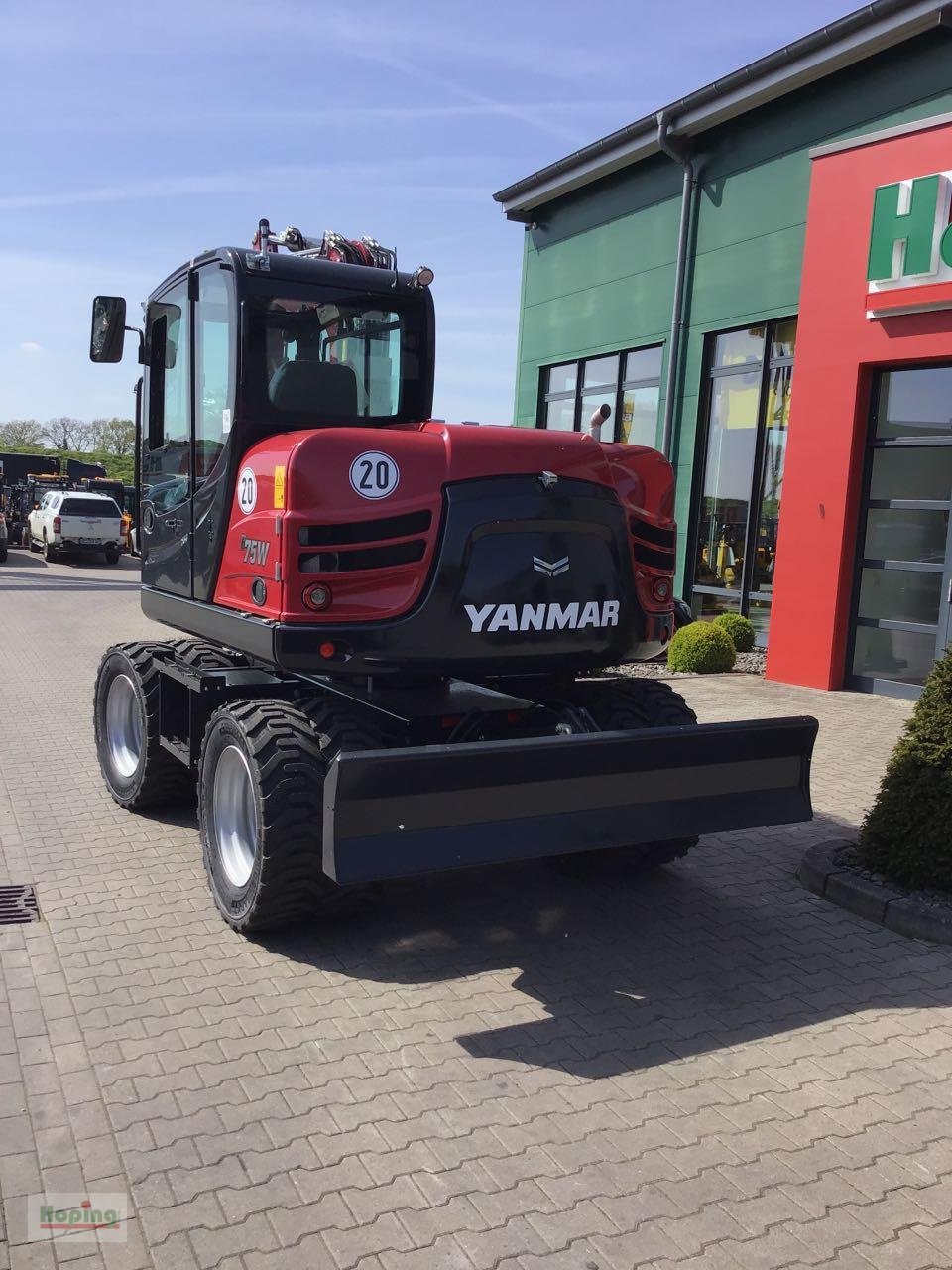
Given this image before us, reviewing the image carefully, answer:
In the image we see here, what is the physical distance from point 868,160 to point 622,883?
7914 millimetres

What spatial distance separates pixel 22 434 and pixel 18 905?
3793 inches

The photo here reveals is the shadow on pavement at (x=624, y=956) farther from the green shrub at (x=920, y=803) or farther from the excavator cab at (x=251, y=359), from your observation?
the excavator cab at (x=251, y=359)

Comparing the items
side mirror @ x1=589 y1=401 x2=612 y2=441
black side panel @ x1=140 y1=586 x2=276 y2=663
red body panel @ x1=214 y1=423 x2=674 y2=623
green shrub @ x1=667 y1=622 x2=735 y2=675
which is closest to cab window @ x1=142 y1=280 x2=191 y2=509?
black side panel @ x1=140 y1=586 x2=276 y2=663

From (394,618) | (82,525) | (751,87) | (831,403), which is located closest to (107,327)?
(394,618)

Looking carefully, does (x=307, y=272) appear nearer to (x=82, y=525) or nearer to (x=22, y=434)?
(x=82, y=525)

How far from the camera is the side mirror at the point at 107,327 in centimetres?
567

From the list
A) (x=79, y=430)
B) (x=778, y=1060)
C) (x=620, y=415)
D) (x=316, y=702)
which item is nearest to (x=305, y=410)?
(x=316, y=702)

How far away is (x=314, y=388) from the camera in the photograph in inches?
195

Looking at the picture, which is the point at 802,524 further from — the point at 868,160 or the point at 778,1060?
the point at 778,1060

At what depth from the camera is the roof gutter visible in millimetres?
13297

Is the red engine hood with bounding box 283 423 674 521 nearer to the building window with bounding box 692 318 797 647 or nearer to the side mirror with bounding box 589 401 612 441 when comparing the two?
the side mirror with bounding box 589 401 612 441

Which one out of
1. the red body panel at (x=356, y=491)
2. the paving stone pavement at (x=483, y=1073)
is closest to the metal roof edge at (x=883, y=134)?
the red body panel at (x=356, y=491)

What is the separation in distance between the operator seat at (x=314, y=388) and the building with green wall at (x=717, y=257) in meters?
7.11

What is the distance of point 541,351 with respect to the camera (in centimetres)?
1675
